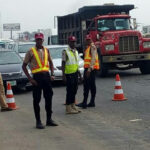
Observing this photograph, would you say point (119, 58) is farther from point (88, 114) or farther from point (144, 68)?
point (88, 114)

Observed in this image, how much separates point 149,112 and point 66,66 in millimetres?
2038

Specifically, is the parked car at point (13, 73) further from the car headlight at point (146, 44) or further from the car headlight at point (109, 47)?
the car headlight at point (146, 44)

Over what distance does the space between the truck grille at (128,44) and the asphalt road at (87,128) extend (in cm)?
611

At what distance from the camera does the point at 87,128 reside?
877 cm

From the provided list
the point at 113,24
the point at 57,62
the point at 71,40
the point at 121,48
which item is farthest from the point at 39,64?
the point at 113,24

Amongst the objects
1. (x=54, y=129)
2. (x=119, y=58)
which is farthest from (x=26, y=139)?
(x=119, y=58)

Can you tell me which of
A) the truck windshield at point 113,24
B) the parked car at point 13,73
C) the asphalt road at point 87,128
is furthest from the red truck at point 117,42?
the asphalt road at point 87,128

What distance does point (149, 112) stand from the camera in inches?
A: 406

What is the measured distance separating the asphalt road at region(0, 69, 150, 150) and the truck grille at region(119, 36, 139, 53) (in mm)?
6113

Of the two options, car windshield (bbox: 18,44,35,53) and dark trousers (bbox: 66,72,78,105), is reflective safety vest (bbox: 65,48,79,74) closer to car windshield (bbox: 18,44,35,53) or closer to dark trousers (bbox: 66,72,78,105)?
dark trousers (bbox: 66,72,78,105)

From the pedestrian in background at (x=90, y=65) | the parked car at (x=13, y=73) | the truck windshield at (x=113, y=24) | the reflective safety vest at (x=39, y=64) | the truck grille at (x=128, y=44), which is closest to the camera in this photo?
the reflective safety vest at (x=39, y=64)

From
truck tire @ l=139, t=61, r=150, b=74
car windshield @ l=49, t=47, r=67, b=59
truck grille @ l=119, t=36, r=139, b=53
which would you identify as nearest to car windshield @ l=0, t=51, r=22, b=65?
car windshield @ l=49, t=47, r=67, b=59

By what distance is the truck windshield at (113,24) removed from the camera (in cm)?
2008

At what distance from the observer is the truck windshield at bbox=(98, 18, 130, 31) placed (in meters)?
20.1
